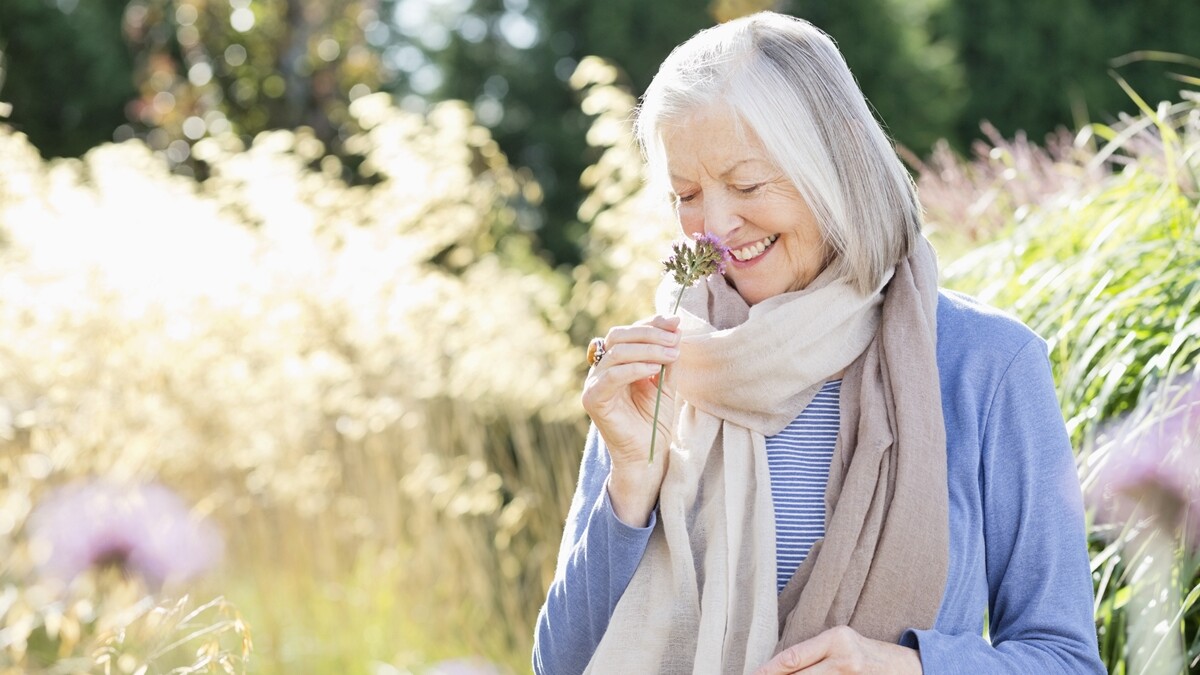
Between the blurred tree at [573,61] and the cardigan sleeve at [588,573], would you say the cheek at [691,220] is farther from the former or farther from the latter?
the blurred tree at [573,61]

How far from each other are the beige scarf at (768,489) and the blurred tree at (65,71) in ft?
45.7

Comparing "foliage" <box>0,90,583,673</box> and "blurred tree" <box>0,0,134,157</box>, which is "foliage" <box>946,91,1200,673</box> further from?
"blurred tree" <box>0,0,134,157</box>

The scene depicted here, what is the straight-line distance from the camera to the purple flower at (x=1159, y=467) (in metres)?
2.06

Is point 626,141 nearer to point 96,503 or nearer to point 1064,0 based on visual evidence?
point 96,503

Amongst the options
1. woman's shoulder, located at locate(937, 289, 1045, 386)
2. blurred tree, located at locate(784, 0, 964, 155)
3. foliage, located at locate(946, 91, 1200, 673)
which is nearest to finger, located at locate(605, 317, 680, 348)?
woman's shoulder, located at locate(937, 289, 1045, 386)

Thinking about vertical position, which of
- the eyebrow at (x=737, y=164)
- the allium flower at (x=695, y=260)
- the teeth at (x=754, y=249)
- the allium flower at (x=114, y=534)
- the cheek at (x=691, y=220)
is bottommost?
the allium flower at (x=114, y=534)

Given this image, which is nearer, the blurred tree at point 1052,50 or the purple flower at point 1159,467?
the purple flower at point 1159,467

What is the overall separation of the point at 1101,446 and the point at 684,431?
0.88m

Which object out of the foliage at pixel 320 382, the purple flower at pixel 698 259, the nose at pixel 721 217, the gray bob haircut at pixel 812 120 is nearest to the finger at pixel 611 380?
the purple flower at pixel 698 259

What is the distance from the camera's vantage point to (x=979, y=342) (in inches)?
68.1

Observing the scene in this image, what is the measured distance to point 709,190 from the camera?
5.73 ft

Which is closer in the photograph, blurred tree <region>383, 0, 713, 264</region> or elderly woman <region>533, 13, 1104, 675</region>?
elderly woman <region>533, 13, 1104, 675</region>

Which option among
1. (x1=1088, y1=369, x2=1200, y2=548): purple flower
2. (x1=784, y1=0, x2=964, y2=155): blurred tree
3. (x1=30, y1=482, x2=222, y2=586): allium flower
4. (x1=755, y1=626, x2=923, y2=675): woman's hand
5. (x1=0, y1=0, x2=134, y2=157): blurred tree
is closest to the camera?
(x1=755, y1=626, x2=923, y2=675): woman's hand

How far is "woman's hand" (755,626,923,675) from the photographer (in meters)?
1.55
